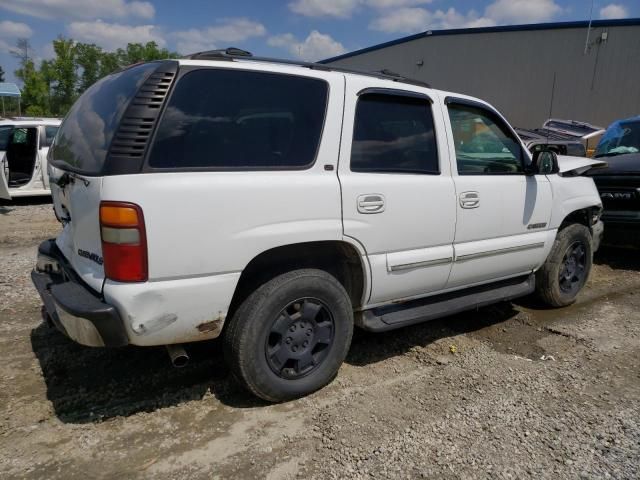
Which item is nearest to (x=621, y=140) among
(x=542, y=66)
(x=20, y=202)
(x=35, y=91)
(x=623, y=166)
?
(x=623, y=166)

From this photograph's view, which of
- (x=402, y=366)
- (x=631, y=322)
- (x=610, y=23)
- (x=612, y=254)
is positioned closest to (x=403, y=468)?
(x=402, y=366)

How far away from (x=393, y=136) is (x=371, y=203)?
567mm

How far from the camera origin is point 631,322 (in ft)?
15.3

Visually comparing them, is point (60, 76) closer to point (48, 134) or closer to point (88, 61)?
point (88, 61)

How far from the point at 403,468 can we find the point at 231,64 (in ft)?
7.55

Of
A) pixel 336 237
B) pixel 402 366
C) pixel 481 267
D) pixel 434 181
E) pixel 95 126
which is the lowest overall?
pixel 402 366

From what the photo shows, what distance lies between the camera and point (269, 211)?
2.77m

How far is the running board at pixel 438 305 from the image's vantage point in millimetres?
3458

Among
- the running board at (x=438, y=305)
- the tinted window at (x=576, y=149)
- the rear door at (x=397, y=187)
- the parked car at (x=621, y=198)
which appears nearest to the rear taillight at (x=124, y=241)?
the rear door at (x=397, y=187)

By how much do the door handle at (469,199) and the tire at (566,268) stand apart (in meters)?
1.36

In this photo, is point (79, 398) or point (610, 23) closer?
point (79, 398)

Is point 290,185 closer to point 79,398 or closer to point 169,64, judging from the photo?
point 169,64

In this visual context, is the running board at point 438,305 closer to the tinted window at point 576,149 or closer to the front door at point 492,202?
the front door at point 492,202

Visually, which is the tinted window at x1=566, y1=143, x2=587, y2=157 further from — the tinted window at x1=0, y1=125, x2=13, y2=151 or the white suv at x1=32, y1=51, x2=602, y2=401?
the tinted window at x1=0, y1=125, x2=13, y2=151
